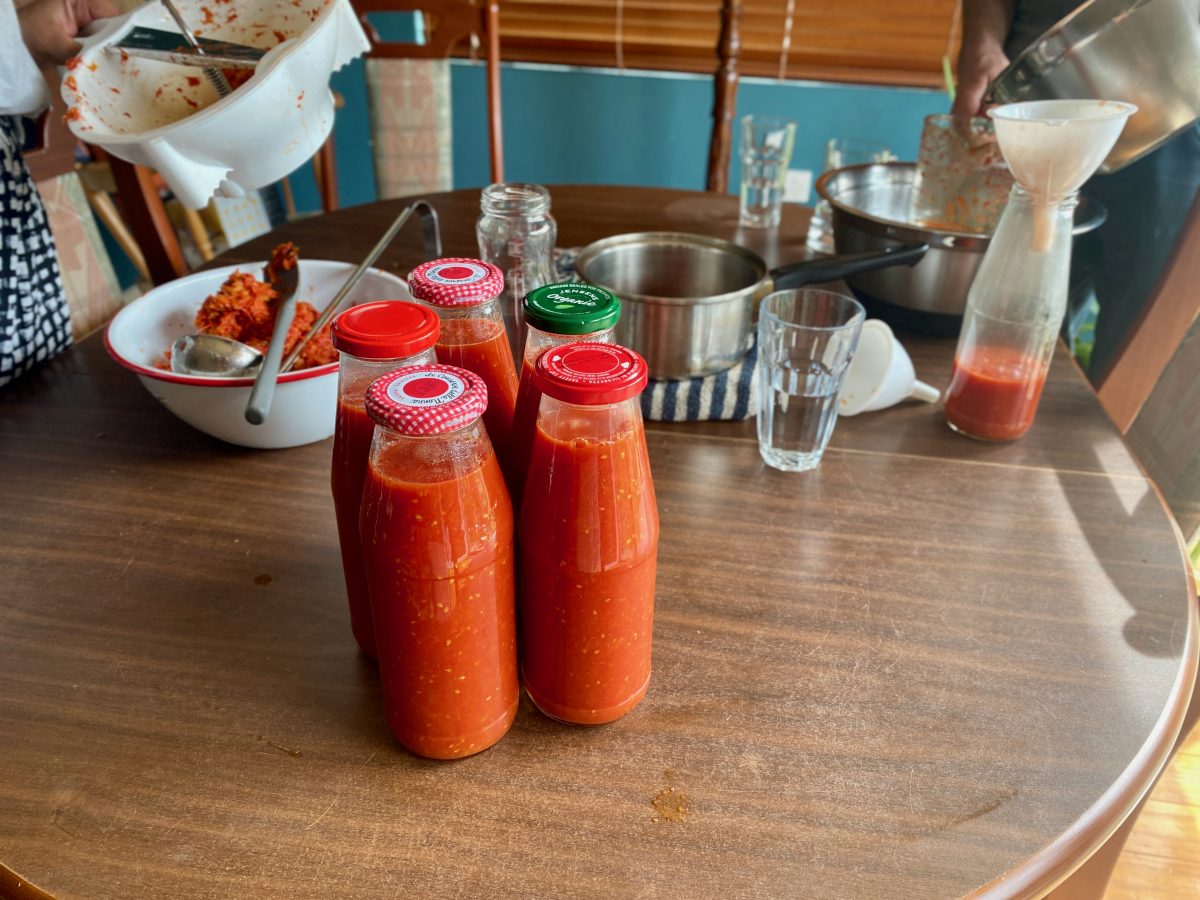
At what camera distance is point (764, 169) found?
1414 millimetres

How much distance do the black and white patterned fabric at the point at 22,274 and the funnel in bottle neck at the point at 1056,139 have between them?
1.03 meters

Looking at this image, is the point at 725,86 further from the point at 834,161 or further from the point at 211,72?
the point at 211,72

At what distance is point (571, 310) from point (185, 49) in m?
0.57

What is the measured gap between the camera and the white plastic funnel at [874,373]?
3.02ft

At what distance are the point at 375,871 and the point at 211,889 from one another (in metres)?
0.09

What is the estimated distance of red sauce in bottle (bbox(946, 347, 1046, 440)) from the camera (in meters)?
0.87

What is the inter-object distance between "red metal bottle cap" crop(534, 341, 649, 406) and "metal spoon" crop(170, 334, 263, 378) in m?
0.48

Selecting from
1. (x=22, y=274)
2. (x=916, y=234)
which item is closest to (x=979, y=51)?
(x=916, y=234)

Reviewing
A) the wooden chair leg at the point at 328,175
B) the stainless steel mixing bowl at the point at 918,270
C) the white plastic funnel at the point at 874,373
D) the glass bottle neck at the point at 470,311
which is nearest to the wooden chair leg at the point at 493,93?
the wooden chair leg at the point at 328,175

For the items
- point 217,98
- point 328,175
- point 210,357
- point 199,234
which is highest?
point 217,98

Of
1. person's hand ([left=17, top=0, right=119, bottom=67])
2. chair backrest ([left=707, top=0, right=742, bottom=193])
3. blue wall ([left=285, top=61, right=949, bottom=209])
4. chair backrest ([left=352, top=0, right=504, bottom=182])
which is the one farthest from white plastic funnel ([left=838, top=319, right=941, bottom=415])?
blue wall ([left=285, top=61, right=949, bottom=209])

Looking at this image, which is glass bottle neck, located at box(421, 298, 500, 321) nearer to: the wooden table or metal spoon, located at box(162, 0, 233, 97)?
the wooden table

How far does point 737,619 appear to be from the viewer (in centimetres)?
66

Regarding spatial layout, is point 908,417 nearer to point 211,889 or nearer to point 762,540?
point 762,540
